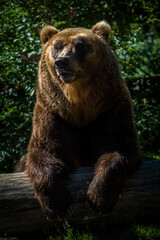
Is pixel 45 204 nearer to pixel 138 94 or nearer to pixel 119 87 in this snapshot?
pixel 119 87

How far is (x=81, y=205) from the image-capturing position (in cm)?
349

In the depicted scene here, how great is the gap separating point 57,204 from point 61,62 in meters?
1.45

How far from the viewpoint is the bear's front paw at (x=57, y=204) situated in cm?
338

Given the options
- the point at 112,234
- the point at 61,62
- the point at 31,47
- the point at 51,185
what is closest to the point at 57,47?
the point at 61,62

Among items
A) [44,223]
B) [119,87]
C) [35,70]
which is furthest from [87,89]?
[35,70]

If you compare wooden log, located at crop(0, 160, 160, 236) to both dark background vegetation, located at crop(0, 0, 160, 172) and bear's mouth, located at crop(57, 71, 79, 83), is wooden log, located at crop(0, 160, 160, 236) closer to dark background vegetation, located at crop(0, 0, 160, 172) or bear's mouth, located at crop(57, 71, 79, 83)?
bear's mouth, located at crop(57, 71, 79, 83)

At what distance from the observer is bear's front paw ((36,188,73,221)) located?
11.1 feet

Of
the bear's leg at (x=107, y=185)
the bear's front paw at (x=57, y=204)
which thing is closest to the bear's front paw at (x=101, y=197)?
the bear's leg at (x=107, y=185)

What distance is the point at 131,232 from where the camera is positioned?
3432mm

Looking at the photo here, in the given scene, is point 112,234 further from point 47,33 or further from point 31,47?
point 31,47

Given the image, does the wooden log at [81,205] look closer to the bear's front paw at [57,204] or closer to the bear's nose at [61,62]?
the bear's front paw at [57,204]

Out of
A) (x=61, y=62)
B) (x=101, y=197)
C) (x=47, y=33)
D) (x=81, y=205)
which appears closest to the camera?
(x=101, y=197)

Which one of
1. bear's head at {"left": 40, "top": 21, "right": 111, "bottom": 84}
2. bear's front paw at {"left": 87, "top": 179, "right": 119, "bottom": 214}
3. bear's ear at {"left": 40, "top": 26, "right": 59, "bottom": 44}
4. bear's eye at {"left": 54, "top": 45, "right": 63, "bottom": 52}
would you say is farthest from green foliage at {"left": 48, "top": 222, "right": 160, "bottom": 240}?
bear's ear at {"left": 40, "top": 26, "right": 59, "bottom": 44}

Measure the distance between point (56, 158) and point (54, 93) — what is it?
78 cm
